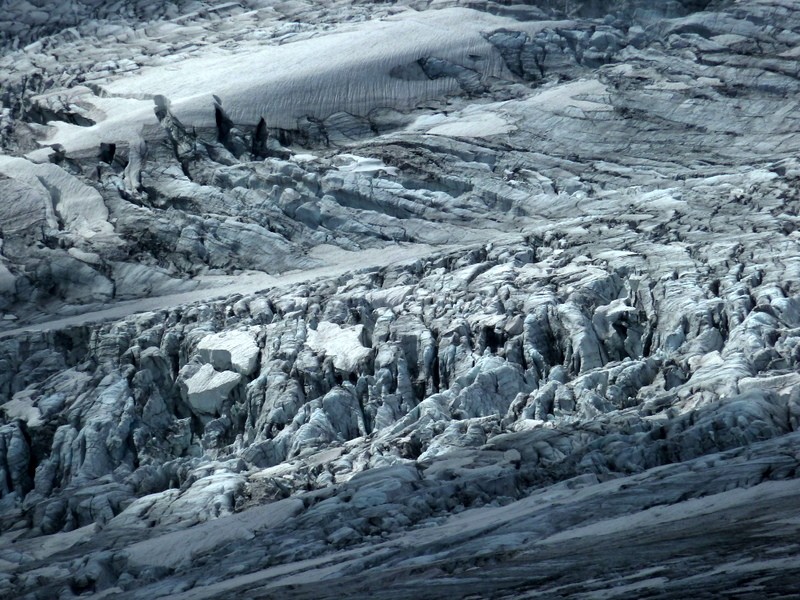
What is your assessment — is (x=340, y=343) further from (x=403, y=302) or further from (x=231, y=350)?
(x=231, y=350)

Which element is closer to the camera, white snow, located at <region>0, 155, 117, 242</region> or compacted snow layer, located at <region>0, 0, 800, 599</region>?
compacted snow layer, located at <region>0, 0, 800, 599</region>

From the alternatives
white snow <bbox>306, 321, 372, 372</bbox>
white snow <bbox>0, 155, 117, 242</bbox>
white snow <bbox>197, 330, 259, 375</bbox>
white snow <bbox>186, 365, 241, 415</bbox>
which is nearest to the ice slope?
white snow <bbox>0, 155, 117, 242</bbox>

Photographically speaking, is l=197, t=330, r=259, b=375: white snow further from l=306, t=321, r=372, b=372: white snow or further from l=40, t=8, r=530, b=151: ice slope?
l=40, t=8, r=530, b=151: ice slope

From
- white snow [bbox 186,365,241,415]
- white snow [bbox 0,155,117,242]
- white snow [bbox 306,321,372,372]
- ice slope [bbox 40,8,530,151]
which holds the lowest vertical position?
white snow [bbox 186,365,241,415]

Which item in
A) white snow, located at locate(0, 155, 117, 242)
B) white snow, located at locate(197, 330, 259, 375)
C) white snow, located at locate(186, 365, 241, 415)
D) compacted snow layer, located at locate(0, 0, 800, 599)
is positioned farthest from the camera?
white snow, located at locate(0, 155, 117, 242)

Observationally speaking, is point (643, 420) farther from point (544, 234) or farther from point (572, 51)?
→ point (572, 51)

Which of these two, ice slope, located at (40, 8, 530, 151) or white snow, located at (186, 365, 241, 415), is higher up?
ice slope, located at (40, 8, 530, 151)

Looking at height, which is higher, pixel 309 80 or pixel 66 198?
pixel 309 80

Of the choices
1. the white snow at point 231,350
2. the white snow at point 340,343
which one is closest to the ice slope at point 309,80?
the white snow at point 231,350

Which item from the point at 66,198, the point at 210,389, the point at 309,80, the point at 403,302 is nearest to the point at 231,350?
the point at 210,389
